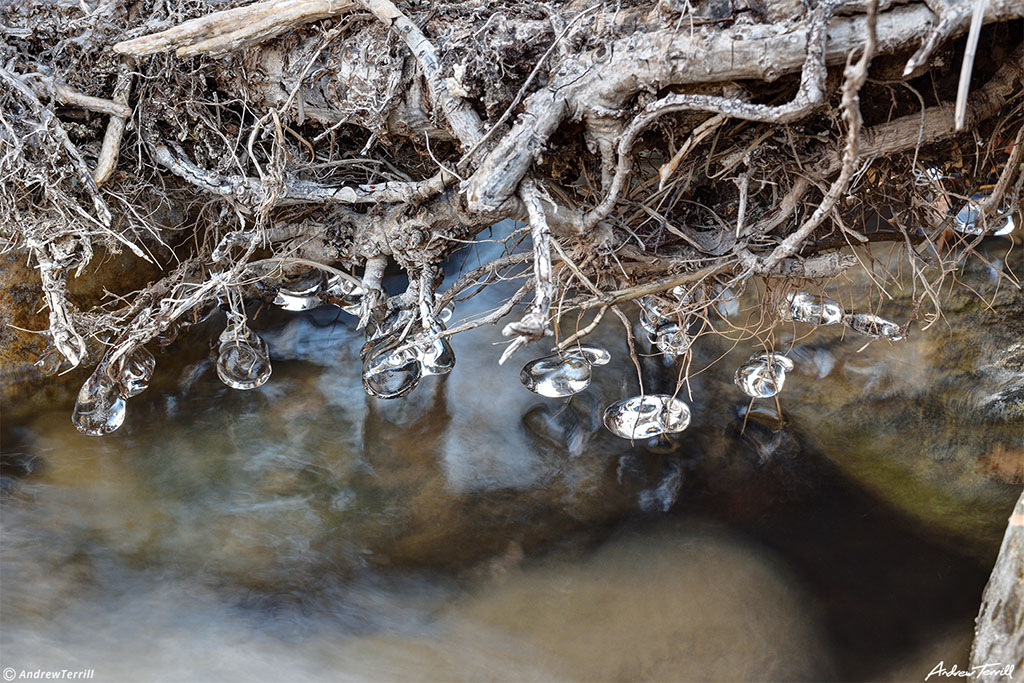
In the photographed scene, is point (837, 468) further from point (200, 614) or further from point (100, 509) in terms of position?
point (100, 509)

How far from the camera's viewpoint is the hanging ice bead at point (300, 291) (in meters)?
1.89

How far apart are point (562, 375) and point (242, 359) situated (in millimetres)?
790

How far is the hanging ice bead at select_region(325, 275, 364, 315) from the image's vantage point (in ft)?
6.10

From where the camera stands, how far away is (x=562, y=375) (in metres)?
1.63

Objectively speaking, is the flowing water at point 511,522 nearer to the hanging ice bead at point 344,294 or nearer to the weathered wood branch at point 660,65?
the hanging ice bead at point 344,294

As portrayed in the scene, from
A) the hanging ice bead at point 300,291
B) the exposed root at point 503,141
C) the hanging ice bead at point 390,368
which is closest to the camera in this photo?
the exposed root at point 503,141

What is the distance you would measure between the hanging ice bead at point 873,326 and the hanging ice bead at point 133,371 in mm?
1688

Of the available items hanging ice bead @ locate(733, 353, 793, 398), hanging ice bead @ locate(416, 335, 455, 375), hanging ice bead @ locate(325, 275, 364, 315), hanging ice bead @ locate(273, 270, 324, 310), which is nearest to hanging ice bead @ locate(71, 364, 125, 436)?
hanging ice bead @ locate(273, 270, 324, 310)

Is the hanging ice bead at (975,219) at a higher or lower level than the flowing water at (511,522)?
higher

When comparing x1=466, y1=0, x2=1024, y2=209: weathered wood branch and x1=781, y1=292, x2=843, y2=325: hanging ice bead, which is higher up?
x1=466, y1=0, x2=1024, y2=209: weathered wood branch

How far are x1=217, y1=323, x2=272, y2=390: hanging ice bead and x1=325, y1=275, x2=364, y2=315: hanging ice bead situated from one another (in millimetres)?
217

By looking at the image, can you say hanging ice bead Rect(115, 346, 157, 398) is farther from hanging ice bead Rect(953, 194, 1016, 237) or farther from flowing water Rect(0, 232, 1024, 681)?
hanging ice bead Rect(953, 194, 1016, 237)

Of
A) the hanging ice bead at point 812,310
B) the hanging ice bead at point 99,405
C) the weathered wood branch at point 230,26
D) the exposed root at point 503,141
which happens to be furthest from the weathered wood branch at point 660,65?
the hanging ice bead at point 99,405

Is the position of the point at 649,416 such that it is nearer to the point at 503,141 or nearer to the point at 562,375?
the point at 562,375
